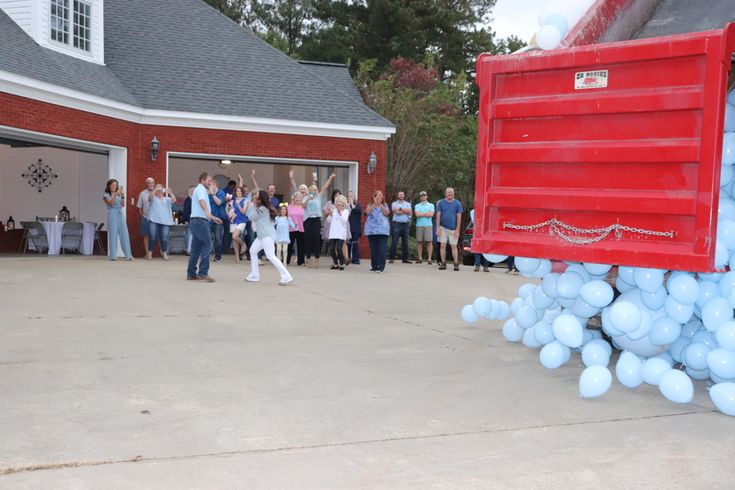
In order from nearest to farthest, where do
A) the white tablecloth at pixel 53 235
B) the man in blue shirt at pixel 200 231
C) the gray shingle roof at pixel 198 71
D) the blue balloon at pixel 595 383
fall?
the blue balloon at pixel 595 383, the man in blue shirt at pixel 200 231, the white tablecloth at pixel 53 235, the gray shingle roof at pixel 198 71

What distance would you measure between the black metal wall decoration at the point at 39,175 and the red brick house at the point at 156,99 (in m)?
0.18

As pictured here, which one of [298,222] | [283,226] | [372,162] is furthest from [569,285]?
[372,162]

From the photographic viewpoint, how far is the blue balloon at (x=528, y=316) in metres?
6.77

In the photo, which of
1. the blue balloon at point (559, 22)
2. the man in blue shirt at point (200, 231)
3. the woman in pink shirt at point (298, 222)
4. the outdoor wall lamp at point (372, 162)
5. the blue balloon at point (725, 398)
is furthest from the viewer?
the outdoor wall lamp at point (372, 162)

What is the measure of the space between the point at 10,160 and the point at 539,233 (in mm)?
21270

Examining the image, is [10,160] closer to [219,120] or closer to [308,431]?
[219,120]

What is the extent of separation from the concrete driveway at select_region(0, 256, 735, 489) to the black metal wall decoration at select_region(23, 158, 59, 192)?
16569 millimetres

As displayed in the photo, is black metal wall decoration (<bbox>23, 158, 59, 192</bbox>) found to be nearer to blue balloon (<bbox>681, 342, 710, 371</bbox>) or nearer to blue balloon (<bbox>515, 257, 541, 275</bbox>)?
blue balloon (<bbox>515, 257, 541, 275</bbox>)

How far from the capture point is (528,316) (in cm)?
678

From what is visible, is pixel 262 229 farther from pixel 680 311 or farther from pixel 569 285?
pixel 680 311

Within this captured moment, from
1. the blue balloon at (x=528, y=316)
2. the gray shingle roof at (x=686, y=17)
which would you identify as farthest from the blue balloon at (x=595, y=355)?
the gray shingle roof at (x=686, y=17)

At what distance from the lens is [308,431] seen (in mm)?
4258

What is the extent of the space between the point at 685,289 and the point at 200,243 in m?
8.32

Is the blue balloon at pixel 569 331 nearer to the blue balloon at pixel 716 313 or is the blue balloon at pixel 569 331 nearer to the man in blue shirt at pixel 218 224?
the blue balloon at pixel 716 313
